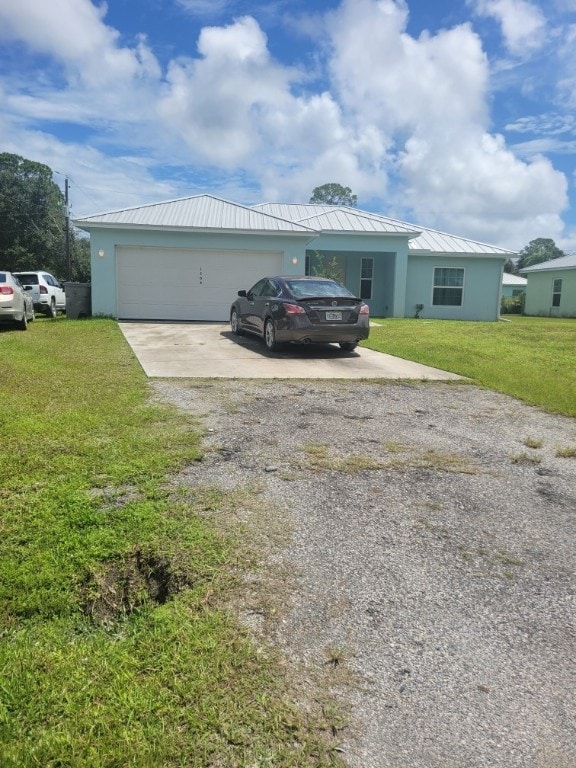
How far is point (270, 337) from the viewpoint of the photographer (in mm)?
10930

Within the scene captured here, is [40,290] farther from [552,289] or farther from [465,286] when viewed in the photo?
[552,289]

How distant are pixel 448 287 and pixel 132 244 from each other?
12.8 metres

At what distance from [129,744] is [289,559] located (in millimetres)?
1310

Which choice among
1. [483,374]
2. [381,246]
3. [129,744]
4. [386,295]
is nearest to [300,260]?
[381,246]

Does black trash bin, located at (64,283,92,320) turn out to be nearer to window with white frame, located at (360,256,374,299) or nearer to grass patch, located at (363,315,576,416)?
grass patch, located at (363,315,576,416)

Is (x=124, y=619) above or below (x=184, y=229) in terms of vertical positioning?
below

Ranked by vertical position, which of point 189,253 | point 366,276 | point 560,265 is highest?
point 560,265

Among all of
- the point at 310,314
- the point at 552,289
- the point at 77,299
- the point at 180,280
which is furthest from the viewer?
the point at 552,289

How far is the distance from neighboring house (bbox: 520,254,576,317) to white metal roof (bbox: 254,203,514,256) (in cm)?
983

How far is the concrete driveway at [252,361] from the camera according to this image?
28.8ft

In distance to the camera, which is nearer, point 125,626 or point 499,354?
point 125,626

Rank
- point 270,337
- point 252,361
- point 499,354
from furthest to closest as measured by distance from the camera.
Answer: point 499,354, point 270,337, point 252,361

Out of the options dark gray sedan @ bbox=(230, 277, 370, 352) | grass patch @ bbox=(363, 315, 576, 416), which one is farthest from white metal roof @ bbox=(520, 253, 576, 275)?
dark gray sedan @ bbox=(230, 277, 370, 352)

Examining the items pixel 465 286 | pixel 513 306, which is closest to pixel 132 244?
pixel 465 286
